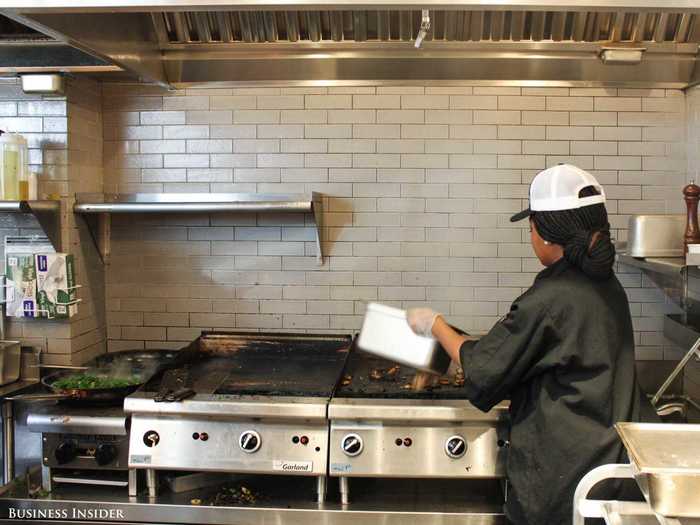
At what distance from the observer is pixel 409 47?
343cm

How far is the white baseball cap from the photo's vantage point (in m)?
2.19

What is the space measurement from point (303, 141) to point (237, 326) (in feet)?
3.35

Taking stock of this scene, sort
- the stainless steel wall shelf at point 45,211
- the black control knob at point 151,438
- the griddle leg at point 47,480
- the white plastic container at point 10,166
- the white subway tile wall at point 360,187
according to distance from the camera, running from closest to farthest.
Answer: the black control knob at point 151,438 → the griddle leg at point 47,480 → the stainless steel wall shelf at point 45,211 → the white plastic container at point 10,166 → the white subway tile wall at point 360,187

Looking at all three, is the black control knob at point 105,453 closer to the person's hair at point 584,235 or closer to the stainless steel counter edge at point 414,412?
the stainless steel counter edge at point 414,412

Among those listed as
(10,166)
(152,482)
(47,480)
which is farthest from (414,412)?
(10,166)

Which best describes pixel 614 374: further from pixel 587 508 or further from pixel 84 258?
pixel 84 258

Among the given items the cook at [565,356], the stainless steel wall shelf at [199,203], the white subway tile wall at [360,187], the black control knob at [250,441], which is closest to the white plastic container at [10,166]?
the stainless steel wall shelf at [199,203]

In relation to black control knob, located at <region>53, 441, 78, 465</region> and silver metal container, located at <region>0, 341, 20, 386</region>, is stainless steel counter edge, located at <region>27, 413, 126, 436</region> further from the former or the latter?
silver metal container, located at <region>0, 341, 20, 386</region>

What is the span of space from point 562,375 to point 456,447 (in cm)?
63

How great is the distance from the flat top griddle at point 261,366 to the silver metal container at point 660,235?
140 cm

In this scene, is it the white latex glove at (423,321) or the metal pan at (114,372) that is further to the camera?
the metal pan at (114,372)

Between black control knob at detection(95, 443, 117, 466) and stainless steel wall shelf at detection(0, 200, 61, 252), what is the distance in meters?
1.02

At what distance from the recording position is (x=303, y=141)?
3549mm

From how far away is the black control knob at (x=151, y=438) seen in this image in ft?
8.91
